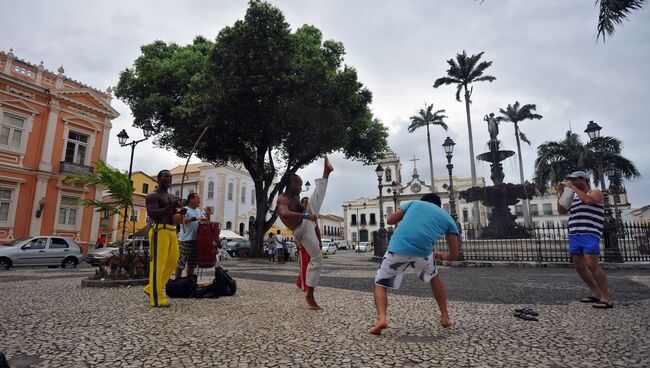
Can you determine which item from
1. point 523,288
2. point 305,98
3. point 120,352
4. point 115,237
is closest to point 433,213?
point 120,352

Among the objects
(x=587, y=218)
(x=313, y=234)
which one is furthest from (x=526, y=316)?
(x=313, y=234)

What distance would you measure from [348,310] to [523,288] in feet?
12.8

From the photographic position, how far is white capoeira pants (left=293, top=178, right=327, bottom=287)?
4.23m

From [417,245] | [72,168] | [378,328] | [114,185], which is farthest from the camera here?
[72,168]

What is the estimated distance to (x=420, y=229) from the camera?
3.33 m

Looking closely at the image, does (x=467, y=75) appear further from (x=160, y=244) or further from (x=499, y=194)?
(x=160, y=244)

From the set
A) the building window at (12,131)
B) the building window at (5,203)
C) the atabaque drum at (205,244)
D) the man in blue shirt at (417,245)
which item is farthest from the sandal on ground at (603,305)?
the building window at (12,131)

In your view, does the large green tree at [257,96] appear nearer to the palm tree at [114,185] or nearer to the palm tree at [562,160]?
the palm tree at [114,185]

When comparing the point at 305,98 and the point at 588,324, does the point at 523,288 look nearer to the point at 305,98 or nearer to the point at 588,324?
the point at 588,324

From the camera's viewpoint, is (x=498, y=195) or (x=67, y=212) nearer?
(x=498, y=195)

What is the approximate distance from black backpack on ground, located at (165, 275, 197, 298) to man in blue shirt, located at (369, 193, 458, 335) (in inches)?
124

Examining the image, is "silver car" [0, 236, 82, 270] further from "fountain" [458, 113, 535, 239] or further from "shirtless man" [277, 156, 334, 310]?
"fountain" [458, 113, 535, 239]

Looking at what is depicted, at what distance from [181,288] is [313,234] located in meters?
2.40

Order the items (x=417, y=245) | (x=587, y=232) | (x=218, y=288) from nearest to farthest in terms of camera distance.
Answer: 1. (x=417, y=245)
2. (x=587, y=232)
3. (x=218, y=288)
